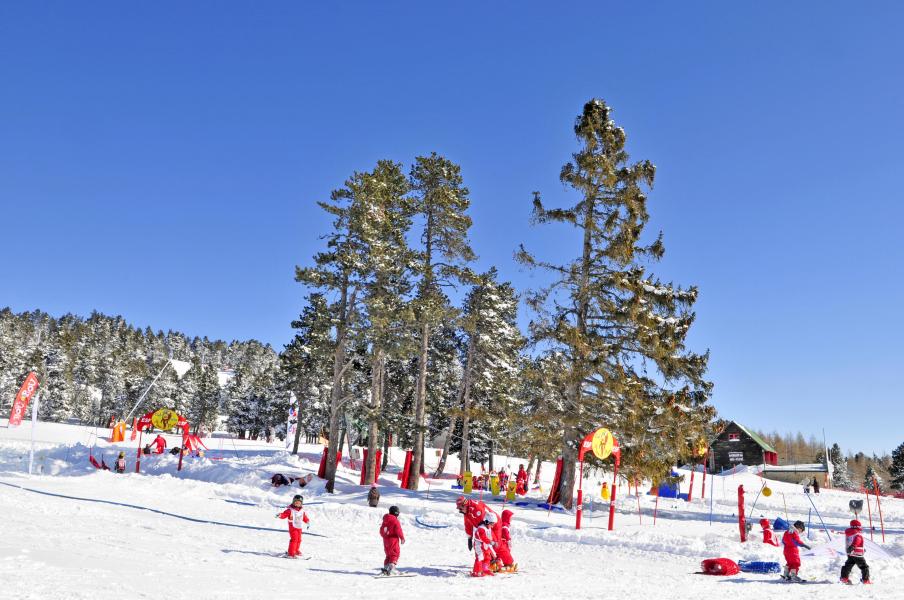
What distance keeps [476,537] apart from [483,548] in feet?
0.80

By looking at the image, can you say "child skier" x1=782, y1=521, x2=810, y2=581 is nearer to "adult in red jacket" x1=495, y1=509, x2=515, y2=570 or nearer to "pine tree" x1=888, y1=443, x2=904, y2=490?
"adult in red jacket" x1=495, y1=509, x2=515, y2=570

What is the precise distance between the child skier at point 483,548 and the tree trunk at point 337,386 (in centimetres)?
1394

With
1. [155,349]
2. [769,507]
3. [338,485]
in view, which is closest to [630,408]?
[338,485]

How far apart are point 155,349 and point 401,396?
384 ft

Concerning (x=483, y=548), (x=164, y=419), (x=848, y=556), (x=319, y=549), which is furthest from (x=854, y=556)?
(x=164, y=419)

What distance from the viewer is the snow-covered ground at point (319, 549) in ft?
32.4

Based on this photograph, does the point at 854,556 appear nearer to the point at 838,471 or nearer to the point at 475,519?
the point at 475,519

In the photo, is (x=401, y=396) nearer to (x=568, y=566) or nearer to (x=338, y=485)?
(x=338, y=485)

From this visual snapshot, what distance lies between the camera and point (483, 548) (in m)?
12.4

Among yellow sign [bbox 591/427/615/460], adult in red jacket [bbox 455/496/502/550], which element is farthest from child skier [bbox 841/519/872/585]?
yellow sign [bbox 591/427/615/460]

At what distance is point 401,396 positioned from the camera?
40.8 metres

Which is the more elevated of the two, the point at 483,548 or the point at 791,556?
the point at 791,556

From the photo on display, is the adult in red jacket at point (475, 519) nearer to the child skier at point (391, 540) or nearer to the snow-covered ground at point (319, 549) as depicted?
the snow-covered ground at point (319, 549)

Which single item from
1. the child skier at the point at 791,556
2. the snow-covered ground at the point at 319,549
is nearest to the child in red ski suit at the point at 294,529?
the snow-covered ground at the point at 319,549
